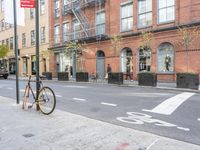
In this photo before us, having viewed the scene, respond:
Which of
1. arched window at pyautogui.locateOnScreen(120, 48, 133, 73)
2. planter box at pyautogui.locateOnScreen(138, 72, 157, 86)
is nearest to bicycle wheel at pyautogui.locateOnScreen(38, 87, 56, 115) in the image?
planter box at pyautogui.locateOnScreen(138, 72, 157, 86)

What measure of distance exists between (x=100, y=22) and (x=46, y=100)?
20605mm

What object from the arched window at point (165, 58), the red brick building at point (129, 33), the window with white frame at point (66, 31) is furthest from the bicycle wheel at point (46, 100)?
the window with white frame at point (66, 31)

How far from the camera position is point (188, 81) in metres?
15.7

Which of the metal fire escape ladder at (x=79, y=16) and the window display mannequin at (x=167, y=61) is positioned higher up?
the metal fire escape ladder at (x=79, y=16)

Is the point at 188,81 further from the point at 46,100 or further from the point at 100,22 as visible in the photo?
the point at 100,22

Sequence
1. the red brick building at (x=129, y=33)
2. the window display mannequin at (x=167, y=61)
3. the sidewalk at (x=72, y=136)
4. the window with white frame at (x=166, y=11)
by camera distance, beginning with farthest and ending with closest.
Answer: the window display mannequin at (x=167, y=61) < the window with white frame at (x=166, y=11) < the red brick building at (x=129, y=33) < the sidewalk at (x=72, y=136)

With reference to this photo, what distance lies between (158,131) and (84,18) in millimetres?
24757

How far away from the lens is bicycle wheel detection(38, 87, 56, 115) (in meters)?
7.33

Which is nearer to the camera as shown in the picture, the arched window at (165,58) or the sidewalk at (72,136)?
the sidewalk at (72,136)

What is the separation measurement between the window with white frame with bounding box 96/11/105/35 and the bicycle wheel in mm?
19846

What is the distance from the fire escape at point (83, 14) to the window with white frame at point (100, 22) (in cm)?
49

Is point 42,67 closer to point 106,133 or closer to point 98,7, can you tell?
point 98,7

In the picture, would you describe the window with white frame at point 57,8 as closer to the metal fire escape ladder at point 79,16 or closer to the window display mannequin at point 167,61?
the metal fire escape ladder at point 79,16

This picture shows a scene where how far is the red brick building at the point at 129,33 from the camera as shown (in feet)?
65.7
